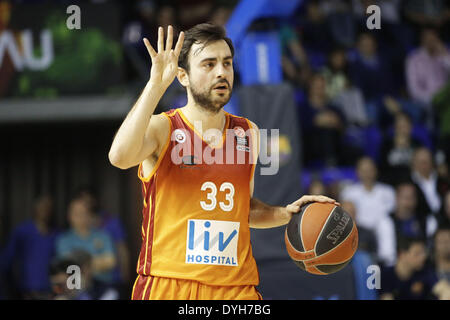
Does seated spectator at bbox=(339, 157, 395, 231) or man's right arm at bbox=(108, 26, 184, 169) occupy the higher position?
man's right arm at bbox=(108, 26, 184, 169)

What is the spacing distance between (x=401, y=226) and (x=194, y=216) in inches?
182

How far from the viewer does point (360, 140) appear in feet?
29.9

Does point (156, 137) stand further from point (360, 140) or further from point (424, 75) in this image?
point (424, 75)

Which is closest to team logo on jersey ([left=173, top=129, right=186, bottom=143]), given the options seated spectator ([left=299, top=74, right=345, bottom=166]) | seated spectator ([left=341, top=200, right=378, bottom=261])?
seated spectator ([left=341, top=200, right=378, bottom=261])

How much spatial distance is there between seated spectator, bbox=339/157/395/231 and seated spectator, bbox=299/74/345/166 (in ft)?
1.83

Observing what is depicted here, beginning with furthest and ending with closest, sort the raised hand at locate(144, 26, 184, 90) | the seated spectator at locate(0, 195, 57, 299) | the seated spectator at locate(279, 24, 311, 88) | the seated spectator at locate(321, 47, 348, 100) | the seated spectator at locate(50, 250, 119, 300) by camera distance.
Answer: the seated spectator at locate(321, 47, 348, 100), the seated spectator at locate(279, 24, 311, 88), the seated spectator at locate(0, 195, 57, 299), the seated spectator at locate(50, 250, 119, 300), the raised hand at locate(144, 26, 184, 90)

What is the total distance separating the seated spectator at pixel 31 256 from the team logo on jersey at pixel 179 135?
5528mm

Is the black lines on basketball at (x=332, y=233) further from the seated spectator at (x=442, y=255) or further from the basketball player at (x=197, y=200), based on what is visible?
the seated spectator at (x=442, y=255)

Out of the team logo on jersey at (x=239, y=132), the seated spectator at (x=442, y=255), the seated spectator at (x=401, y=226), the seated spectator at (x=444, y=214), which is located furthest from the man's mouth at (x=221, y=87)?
the seated spectator at (x=444, y=214)

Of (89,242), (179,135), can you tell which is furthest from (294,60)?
(179,135)

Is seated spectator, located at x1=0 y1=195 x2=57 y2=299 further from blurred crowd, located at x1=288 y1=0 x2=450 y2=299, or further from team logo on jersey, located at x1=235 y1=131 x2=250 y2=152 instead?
team logo on jersey, located at x1=235 y1=131 x2=250 y2=152

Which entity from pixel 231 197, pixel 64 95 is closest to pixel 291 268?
pixel 231 197

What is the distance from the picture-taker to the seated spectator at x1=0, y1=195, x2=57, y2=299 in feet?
27.8

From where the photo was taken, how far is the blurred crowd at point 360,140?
6.99 meters
